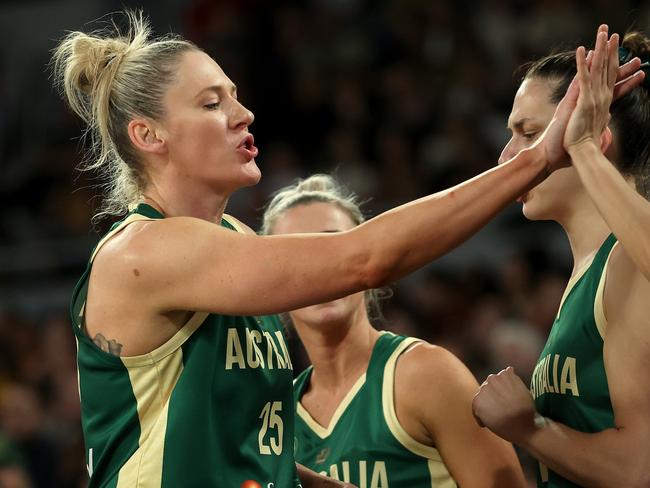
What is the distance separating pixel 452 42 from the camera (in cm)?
793

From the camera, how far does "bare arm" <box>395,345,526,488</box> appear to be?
3.06 metres

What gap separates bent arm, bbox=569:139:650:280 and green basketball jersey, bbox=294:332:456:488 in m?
1.00

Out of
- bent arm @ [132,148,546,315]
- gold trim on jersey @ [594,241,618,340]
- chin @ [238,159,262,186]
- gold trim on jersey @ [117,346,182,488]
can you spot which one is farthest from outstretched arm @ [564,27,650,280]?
gold trim on jersey @ [117,346,182,488]

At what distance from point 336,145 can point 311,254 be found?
5423mm

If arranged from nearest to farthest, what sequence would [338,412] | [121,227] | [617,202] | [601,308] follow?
[617,202] < [601,308] < [121,227] < [338,412]

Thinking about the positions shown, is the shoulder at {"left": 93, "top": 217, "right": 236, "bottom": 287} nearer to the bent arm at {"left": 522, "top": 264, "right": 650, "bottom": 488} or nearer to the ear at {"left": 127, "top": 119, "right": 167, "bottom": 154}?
the ear at {"left": 127, "top": 119, "right": 167, "bottom": 154}

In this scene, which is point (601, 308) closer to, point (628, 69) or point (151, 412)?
point (628, 69)

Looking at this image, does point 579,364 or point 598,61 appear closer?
point 598,61

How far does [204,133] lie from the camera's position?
2.83 m

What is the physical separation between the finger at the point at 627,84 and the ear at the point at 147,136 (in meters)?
1.13

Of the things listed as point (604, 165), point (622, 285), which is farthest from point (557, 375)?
point (604, 165)

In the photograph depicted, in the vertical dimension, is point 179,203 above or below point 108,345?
above

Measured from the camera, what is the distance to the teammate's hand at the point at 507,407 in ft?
8.79

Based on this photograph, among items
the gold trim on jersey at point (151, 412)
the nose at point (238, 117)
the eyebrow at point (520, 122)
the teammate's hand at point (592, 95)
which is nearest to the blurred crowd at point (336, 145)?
the eyebrow at point (520, 122)
